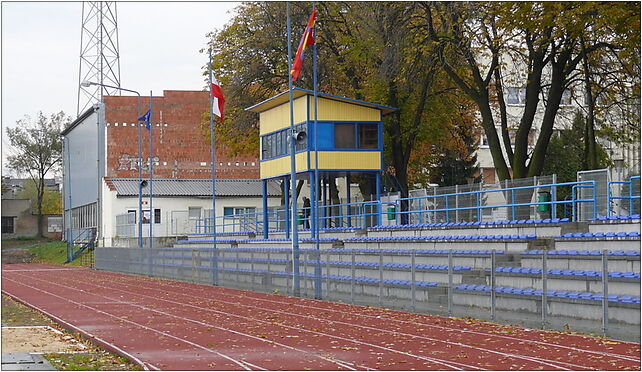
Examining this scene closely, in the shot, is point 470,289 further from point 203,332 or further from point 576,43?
point 576,43

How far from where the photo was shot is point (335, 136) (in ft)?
137

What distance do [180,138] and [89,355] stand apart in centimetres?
6747

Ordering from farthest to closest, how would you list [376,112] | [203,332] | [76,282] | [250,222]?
1. [250,222]
2. [76,282]
3. [376,112]
4. [203,332]

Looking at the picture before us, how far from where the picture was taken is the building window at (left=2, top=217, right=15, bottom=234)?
4267 inches

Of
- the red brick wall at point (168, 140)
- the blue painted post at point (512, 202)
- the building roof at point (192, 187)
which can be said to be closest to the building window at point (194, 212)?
the building roof at point (192, 187)

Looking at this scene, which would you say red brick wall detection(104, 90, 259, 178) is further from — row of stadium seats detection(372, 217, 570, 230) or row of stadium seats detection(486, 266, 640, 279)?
row of stadium seats detection(486, 266, 640, 279)

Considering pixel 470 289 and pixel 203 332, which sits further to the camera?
pixel 470 289

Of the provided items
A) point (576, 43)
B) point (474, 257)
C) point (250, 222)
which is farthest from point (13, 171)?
point (474, 257)

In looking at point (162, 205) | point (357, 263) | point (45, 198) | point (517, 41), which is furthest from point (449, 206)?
point (45, 198)

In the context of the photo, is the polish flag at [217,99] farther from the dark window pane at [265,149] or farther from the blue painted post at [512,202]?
the blue painted post at [512,202]

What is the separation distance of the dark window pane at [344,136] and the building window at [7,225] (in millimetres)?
75650

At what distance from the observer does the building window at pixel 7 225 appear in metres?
108

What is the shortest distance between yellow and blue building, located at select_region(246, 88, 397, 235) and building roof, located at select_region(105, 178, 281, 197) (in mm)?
34603

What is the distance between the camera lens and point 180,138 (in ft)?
276
